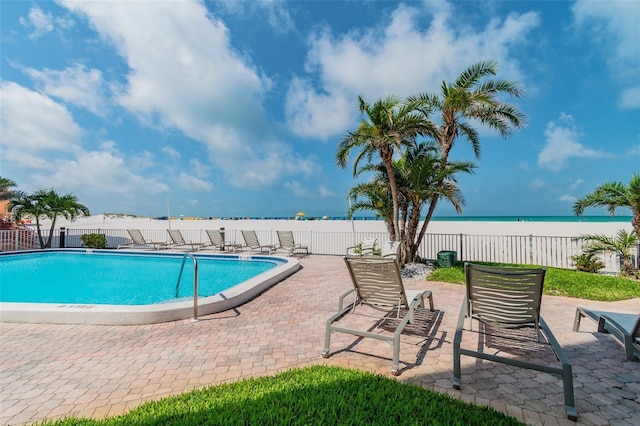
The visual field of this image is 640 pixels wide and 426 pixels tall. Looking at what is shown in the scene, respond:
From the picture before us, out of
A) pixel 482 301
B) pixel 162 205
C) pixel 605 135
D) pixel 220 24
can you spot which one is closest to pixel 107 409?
pixel 482 301

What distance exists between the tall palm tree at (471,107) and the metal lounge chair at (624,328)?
6194mm

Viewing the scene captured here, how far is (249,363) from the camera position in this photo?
3.24m

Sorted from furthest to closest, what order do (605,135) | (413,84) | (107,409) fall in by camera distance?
(605,135) → (413,84) → (107,409)

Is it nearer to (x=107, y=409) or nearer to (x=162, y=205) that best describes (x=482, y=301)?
(x=107, y=409)

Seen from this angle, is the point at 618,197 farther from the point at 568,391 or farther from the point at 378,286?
the point at 378,286

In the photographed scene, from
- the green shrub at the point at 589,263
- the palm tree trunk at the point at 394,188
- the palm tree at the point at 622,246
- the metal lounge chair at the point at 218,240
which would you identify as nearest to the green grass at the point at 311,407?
the palm tree trunk at the point at 394,188

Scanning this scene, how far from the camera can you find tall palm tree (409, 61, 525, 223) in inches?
352

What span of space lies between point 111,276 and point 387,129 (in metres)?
11.7

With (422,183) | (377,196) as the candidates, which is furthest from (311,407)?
(377,196)

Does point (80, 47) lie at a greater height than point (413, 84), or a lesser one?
greater

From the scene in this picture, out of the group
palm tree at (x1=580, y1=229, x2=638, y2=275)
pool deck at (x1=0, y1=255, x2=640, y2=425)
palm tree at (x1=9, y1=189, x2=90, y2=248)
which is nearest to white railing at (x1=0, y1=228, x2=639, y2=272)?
palm tree at (x1=580, y1=229, x2=638, y2=275)

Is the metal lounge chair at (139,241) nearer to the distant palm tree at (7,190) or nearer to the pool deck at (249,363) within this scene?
the distant palm tree at (7,190)

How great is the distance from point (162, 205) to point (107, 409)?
56.6 feet

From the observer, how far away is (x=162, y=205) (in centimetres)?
1744
